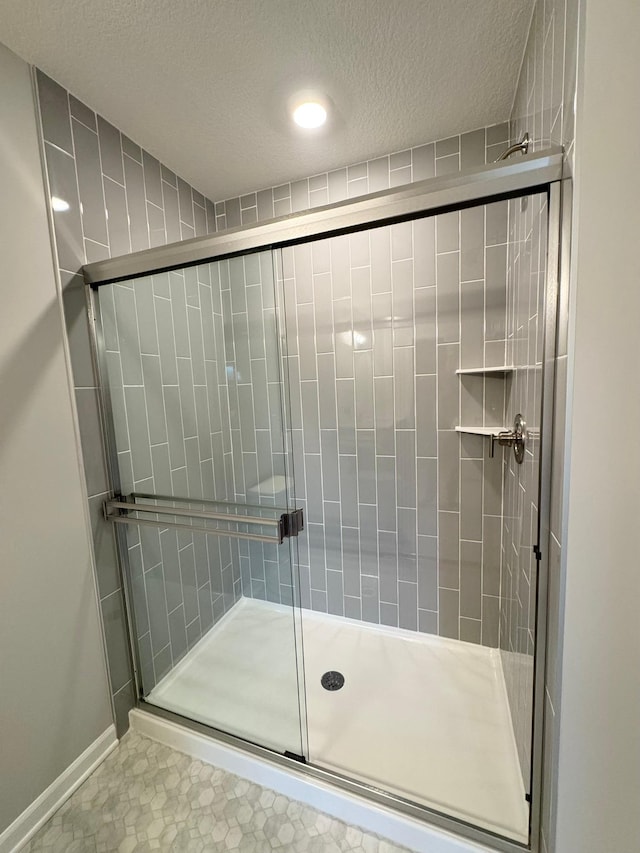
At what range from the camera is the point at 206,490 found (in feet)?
4.66

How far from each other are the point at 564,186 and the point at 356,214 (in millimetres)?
443

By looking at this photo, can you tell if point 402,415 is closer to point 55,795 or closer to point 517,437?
point 517,437

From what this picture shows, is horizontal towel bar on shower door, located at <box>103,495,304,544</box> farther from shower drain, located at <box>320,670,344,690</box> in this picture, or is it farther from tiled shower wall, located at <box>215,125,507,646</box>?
shower drain, located at <box>320,670,344,690</box>

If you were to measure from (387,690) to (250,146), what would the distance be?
2.41 m

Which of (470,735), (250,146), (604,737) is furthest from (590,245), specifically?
(470,735)

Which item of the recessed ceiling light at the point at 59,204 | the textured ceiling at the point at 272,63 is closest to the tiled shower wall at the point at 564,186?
the textured ceiling at the point at 272,63

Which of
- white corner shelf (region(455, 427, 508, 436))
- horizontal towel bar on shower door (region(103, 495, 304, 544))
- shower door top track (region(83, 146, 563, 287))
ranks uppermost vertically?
shower door top track (region(83, 146, 563, 287))

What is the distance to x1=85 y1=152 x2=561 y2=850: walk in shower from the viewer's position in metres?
1.02

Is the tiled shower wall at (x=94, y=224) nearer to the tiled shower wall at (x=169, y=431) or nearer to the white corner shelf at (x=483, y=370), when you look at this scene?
the tiled shower wall at (x=169, y=431)

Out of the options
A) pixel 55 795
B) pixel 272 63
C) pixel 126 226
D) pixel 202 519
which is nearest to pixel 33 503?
pixel 202 519

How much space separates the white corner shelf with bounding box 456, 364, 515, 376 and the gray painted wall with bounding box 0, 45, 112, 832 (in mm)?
1529

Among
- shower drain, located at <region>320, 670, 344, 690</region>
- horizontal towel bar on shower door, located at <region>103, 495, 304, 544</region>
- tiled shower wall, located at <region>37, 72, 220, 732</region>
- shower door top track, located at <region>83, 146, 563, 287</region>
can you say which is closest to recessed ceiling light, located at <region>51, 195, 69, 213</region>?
tiled shower wall, located at <region>37, 72, 220, 732</region>

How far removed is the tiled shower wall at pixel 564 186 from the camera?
0.66m

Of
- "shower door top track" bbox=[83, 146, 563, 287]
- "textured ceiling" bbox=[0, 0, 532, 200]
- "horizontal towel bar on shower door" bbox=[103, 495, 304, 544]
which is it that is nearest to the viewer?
"shower door top track" bbox=[83, 146, 563, 287]
